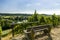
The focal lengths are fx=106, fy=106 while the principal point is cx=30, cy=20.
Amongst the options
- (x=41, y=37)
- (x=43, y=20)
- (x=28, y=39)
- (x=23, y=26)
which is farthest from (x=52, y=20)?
(x=28, y=39)

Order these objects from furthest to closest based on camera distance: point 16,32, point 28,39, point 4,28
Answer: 1. point 4,28
2. point 16,32
3. point 28,39

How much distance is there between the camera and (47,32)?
359 inches

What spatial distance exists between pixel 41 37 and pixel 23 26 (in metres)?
5.07

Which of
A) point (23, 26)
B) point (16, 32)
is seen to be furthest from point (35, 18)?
point (16, 32)

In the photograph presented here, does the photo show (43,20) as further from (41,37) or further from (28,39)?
(28,39)

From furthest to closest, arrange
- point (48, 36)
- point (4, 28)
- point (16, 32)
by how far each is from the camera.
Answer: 1. point (4, 28)
2. point (16, 32)
3. point (48, 36)

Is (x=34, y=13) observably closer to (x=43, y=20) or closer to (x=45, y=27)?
(x=43, y=20)

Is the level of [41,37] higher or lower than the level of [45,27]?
lower

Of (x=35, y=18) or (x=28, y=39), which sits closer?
(x=28, y=39)

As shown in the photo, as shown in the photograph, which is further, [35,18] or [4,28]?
[4,28]

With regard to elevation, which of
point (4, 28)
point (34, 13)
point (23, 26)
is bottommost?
point (4, 28)

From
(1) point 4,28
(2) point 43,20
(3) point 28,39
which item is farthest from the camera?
(1) point 4,28

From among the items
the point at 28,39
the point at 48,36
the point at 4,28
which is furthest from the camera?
the point at 4,28

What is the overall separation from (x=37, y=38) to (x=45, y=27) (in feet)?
3.97
